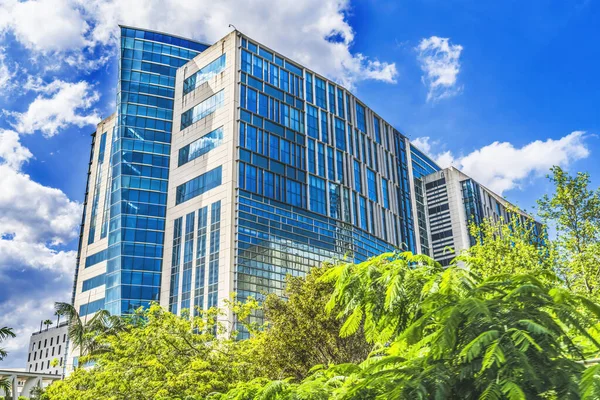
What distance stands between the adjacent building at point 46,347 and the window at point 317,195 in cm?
5514

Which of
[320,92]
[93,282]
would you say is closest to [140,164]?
[93,282]

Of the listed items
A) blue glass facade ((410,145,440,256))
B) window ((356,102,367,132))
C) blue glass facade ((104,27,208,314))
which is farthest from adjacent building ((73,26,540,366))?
blue glass facade ((410,145,440,256))

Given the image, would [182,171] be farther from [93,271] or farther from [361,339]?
[361,339]

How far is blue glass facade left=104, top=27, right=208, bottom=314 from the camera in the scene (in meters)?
58.2

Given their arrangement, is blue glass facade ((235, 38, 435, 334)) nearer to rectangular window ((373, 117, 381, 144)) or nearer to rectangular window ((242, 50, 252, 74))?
rectangular window ((242, 50, 252, 74))

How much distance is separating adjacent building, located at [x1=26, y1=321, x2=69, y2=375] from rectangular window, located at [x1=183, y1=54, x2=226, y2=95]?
5083 centimetres


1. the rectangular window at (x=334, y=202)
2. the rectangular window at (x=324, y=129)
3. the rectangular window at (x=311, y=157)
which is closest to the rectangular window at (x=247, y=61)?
the rectangular window at (x=311, y=157)

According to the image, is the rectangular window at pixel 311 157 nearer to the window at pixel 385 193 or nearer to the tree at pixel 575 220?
the window at pixel 385 193

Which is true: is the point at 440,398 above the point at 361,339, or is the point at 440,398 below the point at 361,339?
below

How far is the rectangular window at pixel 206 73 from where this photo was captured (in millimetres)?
60812

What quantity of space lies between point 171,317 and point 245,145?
3618 centimetres

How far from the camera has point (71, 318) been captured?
3822cm

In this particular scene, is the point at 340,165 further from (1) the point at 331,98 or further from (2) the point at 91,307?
(2) the point at 91,307

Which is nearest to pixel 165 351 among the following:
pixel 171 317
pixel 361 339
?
pixel 171 317
